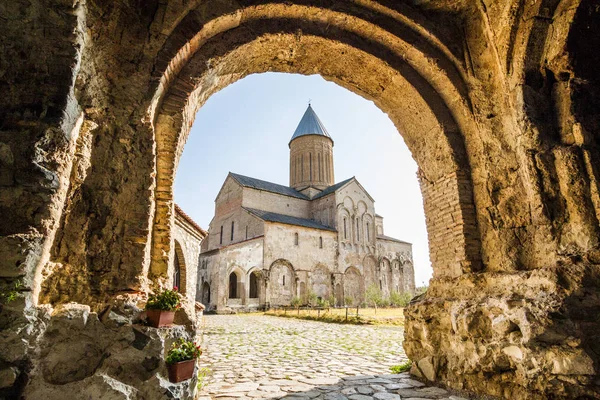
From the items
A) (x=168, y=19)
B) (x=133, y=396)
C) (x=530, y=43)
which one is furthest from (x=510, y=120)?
(x=133, y=396)

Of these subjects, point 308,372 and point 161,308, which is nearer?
point 161,308

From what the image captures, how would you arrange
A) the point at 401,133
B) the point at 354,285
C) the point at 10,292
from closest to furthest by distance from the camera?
1. the point at 10,292
2. the point at 401,133
3. the point at 354,285

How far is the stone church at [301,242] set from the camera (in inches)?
925

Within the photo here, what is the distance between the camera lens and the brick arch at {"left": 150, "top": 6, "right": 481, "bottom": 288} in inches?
148

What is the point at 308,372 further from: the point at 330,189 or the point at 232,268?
the point at 330,189

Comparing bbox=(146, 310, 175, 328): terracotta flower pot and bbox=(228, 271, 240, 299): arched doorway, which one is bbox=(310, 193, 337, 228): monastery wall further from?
bbox=(146, 310, 175, 328): terracotta flower pot

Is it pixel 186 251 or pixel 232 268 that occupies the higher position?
pixel 232 268

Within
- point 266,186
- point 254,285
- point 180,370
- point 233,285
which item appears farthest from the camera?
point 266,186

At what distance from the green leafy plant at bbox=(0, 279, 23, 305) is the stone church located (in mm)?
20810

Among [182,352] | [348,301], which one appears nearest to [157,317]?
[182,352]

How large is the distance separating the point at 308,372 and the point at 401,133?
152 inches

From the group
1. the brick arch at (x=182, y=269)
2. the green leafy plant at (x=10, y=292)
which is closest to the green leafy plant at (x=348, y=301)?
the brick arch at (x=182, y=269)

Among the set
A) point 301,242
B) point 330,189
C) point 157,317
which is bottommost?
point 157,317

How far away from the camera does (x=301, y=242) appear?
85.6ft
